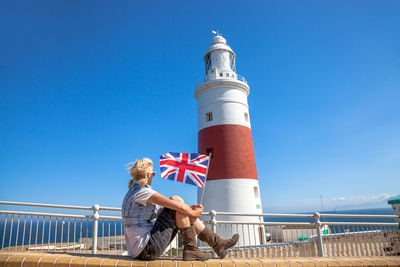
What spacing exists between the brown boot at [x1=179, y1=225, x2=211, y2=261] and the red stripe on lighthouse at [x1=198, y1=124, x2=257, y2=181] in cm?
989

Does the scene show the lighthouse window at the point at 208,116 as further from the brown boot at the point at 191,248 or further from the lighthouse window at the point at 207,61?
the brown boot at the point at 191,248

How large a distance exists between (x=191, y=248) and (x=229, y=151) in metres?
10.3

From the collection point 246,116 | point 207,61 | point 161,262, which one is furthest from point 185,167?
point 207,61

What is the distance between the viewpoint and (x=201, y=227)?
9.41 ft

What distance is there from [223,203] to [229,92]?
5891 millimetres

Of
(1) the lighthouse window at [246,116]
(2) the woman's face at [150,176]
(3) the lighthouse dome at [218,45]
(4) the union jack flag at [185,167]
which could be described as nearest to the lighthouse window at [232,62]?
(3) the lighthouse dome at [218,45]

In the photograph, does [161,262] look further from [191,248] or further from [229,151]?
[229,151]

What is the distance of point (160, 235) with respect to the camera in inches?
98.0

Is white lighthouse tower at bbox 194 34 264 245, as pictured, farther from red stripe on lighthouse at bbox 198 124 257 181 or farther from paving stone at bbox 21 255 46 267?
paving stone at bbox 21 255 46 267

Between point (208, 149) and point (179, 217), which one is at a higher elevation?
point (208, 149)

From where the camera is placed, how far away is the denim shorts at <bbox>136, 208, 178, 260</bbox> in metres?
2.39

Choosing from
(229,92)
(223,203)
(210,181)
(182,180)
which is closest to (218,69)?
(229,92)

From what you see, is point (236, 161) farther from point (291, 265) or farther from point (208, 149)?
point (291, 265)

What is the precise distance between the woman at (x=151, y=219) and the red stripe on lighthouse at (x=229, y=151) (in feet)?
32.3
